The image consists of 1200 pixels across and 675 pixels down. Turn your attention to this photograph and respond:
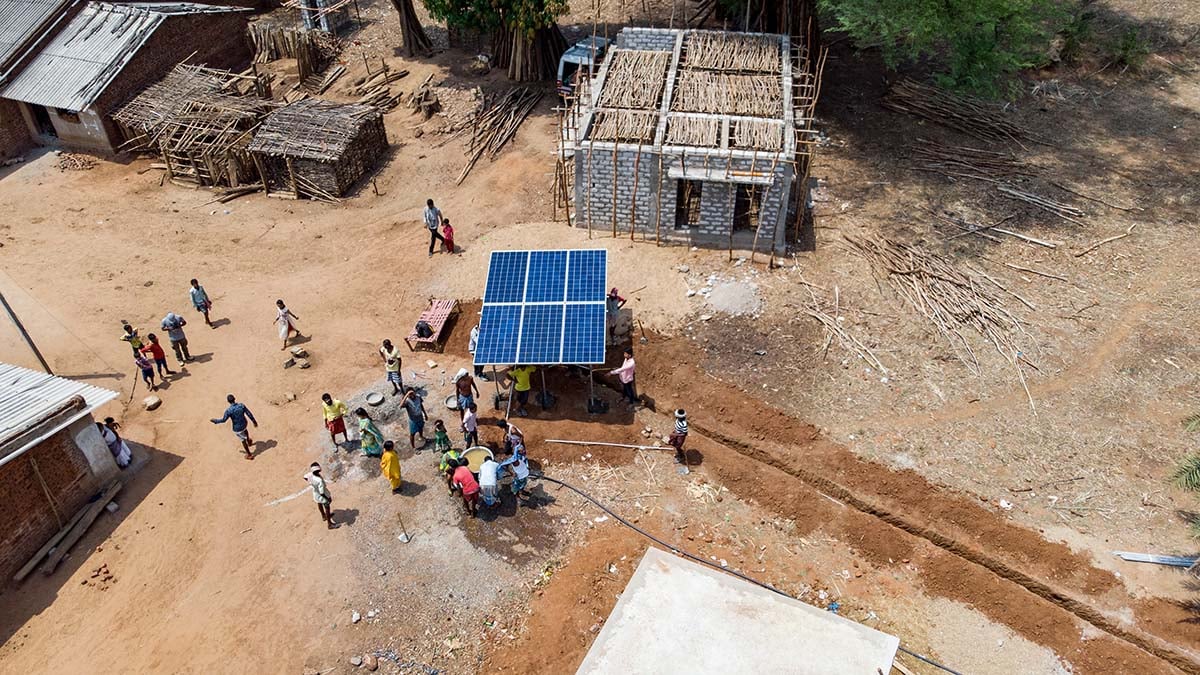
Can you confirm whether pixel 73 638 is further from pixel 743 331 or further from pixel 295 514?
pixel 743 331

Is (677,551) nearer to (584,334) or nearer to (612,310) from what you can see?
(584,334)

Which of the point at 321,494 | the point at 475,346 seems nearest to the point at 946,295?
the point at 475,346

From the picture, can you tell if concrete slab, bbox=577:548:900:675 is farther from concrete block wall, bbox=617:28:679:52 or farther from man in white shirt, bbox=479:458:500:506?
concrete block wall, bbox=617:28:679:52

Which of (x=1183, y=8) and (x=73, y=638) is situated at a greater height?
(x=1183, y=8)

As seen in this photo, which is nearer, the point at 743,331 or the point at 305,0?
the point at 743,331

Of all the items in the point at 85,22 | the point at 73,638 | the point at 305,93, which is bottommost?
the point at 73,638

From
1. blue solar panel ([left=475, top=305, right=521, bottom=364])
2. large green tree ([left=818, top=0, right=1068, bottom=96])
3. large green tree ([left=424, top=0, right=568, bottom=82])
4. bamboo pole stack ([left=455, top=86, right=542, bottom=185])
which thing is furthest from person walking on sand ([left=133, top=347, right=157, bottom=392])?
large green tree ([left=818, top=0, right=1068, bottom=96])

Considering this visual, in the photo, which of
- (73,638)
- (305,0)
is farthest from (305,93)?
(73,638)

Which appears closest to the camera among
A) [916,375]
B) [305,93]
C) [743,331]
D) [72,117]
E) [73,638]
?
[73,638]
